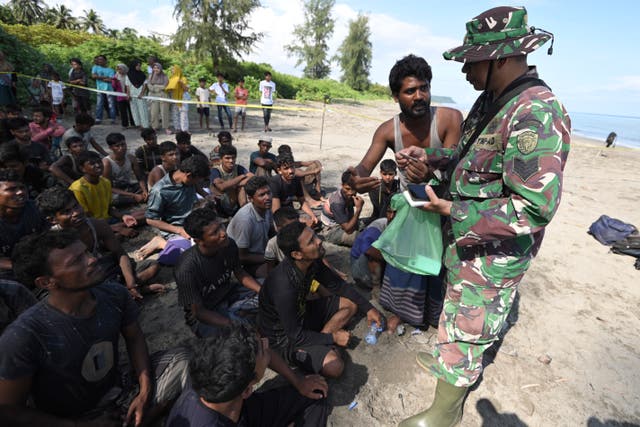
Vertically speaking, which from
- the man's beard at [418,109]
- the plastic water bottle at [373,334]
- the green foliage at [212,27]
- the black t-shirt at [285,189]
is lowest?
the plastic water bottle at [373,334]

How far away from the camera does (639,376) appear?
2.75m

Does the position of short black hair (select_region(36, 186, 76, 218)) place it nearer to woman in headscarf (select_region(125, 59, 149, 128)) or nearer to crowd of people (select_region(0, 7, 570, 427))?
crowd of people (select_region(0, 7, 570, 427))

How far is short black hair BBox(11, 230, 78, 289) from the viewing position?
1.68 meters

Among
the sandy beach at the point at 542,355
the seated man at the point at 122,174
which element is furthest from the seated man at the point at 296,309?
the seated man at the point at 122,174

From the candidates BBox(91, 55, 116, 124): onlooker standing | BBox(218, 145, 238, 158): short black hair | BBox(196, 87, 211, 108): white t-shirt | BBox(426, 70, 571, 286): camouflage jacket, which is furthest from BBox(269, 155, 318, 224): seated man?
BBox(91, 55, 116, 124): onlooker standing

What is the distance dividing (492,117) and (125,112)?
11317mm

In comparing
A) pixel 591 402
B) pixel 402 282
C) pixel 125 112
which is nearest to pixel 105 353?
pixel 402 282

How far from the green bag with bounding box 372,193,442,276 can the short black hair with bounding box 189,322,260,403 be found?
1.23 metres

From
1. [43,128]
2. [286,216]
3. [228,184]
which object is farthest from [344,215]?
[43,128]

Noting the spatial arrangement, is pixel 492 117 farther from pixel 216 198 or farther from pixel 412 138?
pixel 216 198

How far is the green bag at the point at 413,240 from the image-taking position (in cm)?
220

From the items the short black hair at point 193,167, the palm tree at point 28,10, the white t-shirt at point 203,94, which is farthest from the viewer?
the palm tree at point 28,10

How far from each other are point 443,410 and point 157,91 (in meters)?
10.9

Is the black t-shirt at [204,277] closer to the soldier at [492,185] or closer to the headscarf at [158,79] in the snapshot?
the soldier at [492,185]
